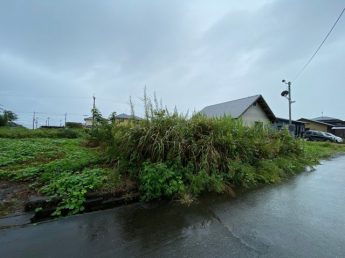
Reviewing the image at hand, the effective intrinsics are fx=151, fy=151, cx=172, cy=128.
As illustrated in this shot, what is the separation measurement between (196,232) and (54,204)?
189cm

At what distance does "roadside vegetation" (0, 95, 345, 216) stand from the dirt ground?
5cm

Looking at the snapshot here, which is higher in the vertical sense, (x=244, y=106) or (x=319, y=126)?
(x=244, y=106)

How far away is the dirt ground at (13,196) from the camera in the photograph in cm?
195

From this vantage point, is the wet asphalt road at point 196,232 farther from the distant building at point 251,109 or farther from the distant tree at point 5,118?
the distant tree at point 5,118

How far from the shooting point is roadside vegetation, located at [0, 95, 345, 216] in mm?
2416

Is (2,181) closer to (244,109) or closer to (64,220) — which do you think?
(64,220)

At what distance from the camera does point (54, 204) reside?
2.03 meters

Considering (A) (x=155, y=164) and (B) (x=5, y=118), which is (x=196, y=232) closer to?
(A) (x=155, y=164)

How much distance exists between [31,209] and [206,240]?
2.21m

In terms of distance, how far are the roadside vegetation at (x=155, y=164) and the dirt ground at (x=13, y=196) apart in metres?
0.05

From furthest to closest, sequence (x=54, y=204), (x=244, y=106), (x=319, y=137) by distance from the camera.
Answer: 1. (x=319, y=137)
2. (x=244, y=106)
3. (x=54, y=204)

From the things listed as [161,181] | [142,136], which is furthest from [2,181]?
[161,181]

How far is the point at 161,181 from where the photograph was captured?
2406mm

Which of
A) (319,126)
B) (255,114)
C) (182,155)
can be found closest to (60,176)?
(182,155)
